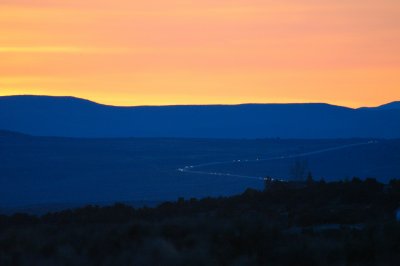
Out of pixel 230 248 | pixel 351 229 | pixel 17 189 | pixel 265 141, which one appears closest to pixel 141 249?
pixel 230 248

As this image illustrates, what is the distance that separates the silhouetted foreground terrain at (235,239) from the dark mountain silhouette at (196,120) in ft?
454

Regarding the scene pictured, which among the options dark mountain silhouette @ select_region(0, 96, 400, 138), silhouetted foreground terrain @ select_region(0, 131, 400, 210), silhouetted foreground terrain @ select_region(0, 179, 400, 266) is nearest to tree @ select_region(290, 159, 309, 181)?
silhouetted foreground terrain @ select_region(0, 131, 400, 210)

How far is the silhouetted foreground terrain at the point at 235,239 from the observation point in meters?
25.3

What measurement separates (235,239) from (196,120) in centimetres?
15561

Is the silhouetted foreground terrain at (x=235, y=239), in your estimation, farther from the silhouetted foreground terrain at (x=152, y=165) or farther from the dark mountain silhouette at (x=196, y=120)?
the dark mountain silhouette at (x=196, y=120)

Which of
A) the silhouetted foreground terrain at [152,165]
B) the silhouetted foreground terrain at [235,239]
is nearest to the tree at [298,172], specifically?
the silhouetted foreground terrain at [152,165]

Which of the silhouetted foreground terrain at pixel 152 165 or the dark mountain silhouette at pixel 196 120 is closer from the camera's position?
the silhouetted foreground terrain at pixel 152 165

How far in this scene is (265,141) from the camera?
14150cm

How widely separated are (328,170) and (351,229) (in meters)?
79.5

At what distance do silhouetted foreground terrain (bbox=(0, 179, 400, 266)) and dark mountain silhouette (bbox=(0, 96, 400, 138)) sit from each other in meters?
138

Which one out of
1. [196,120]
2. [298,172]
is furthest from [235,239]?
[196,120]

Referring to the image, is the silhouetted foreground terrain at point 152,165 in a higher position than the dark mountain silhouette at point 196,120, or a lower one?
lower

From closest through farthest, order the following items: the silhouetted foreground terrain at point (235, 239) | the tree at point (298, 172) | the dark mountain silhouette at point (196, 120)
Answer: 1. the silhouetted foreground terrain at point (235, 239)
2. the tree at point (298, 172)
3. the dark mountain silhouette at point (196, 120)

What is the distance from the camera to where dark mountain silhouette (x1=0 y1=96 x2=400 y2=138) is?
176 m
